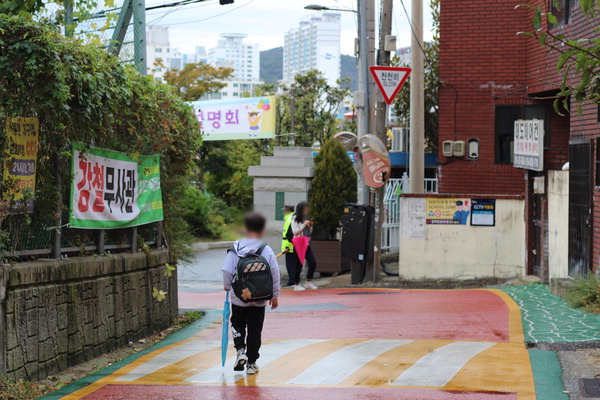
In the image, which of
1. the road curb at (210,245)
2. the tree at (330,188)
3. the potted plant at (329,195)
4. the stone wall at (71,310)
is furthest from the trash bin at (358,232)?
the road curb at (210,245)

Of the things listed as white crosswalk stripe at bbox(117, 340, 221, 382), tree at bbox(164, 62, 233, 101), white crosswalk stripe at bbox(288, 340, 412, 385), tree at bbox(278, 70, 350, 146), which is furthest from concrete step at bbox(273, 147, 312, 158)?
tree at bbox(164, 62, 233, 101)

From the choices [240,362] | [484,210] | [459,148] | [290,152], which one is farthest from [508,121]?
[240,362]

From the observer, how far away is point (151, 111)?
10742mm

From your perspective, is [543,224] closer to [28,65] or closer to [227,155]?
[28,65]

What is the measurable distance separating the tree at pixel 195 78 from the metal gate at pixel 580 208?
1710 inches

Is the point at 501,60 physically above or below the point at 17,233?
above

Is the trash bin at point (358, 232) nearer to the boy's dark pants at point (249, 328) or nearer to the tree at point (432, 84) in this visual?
the tree at point (432, 84)

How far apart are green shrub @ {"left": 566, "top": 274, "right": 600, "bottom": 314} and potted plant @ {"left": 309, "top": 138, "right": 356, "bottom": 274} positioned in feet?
31.6

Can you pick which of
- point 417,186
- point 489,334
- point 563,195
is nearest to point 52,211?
point 489,334

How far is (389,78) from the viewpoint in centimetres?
1688

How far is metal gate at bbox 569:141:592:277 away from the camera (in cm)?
1412

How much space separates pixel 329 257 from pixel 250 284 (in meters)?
13.9

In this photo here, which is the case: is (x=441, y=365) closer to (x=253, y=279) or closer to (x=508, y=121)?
(x=253, y=279)

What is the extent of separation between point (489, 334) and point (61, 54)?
597 centimetres
